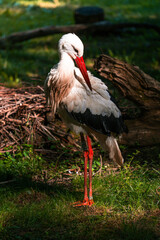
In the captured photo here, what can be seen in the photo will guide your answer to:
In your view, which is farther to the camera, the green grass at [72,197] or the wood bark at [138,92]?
the wood bark at [138,92]

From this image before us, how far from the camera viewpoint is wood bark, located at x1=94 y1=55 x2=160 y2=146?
12.7ft

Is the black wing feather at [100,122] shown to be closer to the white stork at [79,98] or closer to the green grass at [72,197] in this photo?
the white stork at [79,98]

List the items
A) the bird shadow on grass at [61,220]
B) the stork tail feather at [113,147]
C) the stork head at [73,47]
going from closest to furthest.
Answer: the bird shadow on grass at [61,220]
the stork head at [73,47]
the stork tail feather at [113,147]

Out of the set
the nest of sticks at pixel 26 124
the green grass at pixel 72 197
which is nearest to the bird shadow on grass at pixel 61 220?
the green grass at pixel 72 197

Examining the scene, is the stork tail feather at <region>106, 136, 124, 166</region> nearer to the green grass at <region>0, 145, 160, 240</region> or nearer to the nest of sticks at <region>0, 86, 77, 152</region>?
the green grass at <region>0, 145, 160, 240</region>

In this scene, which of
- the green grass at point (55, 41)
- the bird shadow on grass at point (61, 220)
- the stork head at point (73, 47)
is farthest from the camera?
the green grass at point (55, 41)

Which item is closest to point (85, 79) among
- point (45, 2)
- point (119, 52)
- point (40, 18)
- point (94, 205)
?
point (94, 205)

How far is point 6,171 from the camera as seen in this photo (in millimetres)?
3885

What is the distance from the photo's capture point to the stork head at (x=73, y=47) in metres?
3.19

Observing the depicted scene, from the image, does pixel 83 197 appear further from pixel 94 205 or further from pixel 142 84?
pixel 142 84

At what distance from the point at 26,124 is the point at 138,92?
1.46 meters

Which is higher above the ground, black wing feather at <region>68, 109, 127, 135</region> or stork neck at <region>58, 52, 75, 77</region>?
stork neck at <region>58, 52, 75, 77</region>

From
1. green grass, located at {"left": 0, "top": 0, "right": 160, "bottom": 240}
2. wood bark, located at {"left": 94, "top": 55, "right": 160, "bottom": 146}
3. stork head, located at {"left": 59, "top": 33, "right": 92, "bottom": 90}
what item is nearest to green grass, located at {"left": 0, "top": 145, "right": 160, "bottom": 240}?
green grass, located at {"left": 0, "top": 0, "right": 160, "bottom": 240}

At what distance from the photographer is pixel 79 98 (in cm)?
337
